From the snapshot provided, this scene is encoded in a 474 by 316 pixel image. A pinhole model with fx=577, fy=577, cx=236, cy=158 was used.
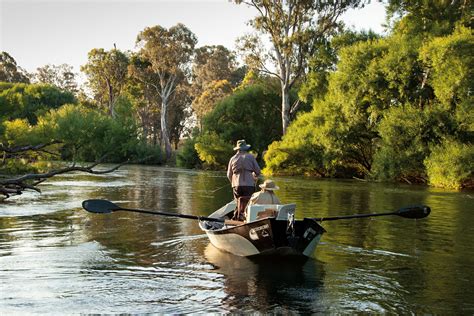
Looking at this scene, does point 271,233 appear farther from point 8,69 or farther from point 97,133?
point 8,69

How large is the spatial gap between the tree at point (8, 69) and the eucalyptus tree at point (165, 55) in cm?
3500

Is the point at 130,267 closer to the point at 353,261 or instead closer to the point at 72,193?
the point at 353,261

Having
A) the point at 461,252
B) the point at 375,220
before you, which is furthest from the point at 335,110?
the point at 461,252

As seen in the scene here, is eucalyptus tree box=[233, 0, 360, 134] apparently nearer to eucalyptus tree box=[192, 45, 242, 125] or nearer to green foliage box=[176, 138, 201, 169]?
green foliage box=[176, 138, 201, 169]

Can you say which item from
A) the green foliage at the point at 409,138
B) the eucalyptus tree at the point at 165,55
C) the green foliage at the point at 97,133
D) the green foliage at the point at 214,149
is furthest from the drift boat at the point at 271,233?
the eucalyptus tree at the point at 165,55

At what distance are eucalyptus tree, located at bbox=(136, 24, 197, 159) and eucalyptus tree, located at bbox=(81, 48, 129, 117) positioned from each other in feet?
18.8

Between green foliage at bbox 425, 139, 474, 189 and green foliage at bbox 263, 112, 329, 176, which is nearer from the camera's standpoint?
green foliage at bbox 425, 139, 474, 189

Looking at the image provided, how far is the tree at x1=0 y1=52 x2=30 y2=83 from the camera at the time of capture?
95.8 meters

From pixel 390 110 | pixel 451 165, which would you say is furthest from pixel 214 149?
pixel 451 165

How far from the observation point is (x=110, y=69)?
77.5 m

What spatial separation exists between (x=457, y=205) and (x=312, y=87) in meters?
24.2

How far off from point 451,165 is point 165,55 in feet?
146

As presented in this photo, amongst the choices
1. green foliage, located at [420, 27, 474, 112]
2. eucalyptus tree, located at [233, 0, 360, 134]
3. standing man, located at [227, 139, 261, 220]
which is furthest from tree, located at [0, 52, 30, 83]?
standing man, located at [227, 139, 261, 220]

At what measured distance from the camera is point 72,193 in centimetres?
2705
